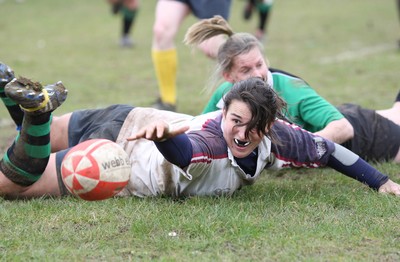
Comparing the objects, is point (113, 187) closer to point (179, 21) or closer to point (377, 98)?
point (179, 21)

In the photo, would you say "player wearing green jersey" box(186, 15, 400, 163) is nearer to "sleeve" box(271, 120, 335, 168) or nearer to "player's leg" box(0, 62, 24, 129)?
"sleeve" box(271, 120, 335, 168)

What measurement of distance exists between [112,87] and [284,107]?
5304 mm

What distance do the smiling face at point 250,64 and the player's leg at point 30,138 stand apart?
4.35ft

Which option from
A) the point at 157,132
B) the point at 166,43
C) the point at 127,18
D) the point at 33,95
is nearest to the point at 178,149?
the point at 157,132

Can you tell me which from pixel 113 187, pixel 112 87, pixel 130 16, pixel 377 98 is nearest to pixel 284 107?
pixel 113 187

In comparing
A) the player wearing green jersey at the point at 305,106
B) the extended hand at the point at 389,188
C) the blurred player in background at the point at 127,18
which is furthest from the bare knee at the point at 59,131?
the blurred player in background at the point at 127,18

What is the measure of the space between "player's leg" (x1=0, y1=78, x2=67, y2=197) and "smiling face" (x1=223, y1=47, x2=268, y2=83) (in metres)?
1.33

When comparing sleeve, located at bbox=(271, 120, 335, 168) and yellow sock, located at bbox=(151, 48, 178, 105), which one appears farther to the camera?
yellow sock, located at bbox=(151, 48, 178, 105)

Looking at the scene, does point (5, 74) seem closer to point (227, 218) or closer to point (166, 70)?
point (227, 218)

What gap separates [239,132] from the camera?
3586 mm

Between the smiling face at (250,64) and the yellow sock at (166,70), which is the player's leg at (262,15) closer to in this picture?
the yellow sock at (166,70)

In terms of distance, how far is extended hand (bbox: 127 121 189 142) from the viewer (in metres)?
3.09

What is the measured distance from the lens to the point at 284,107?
3814 mm

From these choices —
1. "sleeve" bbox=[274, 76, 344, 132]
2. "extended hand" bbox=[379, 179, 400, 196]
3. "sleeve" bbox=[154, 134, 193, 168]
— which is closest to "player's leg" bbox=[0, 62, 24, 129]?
"sleeve" bbox=[154, 134, 193, 168]
